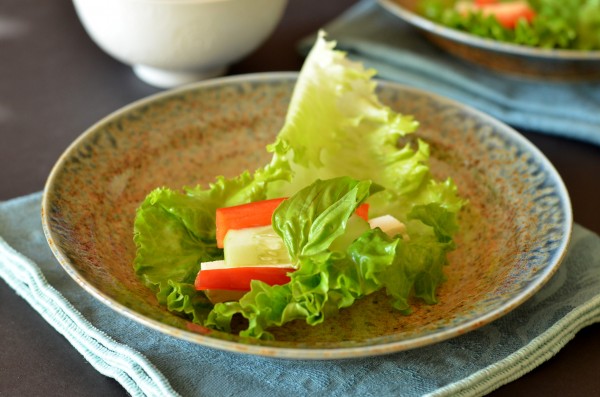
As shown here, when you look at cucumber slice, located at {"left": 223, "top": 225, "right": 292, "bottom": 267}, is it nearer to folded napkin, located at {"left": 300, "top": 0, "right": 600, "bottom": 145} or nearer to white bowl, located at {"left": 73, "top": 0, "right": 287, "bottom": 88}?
white bowl, located at {"left": 73, "top": 0, "right": 287, "bottom": 88}

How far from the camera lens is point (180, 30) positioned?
1.73m

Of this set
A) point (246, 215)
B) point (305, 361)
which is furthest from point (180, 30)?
point (305, 361)

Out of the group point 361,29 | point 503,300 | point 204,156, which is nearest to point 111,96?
point 204,156

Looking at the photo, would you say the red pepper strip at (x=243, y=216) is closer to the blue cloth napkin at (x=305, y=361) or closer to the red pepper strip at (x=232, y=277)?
the red pepper strip at (x=232, y=277)

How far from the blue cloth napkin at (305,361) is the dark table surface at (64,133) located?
28mm

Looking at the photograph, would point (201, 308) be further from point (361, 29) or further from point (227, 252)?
point (361, 29)

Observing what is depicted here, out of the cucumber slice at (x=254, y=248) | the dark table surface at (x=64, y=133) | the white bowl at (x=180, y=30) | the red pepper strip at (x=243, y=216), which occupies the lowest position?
the dark table surface at (x=64, y=133)

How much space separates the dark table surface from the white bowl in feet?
0.54

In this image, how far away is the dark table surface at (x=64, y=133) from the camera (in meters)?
1.13

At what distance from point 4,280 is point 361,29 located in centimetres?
126

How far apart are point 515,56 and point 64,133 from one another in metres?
1.09

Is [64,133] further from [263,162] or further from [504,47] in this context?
[504,47]

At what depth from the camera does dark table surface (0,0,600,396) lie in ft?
3.70

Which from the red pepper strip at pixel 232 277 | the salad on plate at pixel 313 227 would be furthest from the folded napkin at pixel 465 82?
the red pepper strip at pixel 232 277
